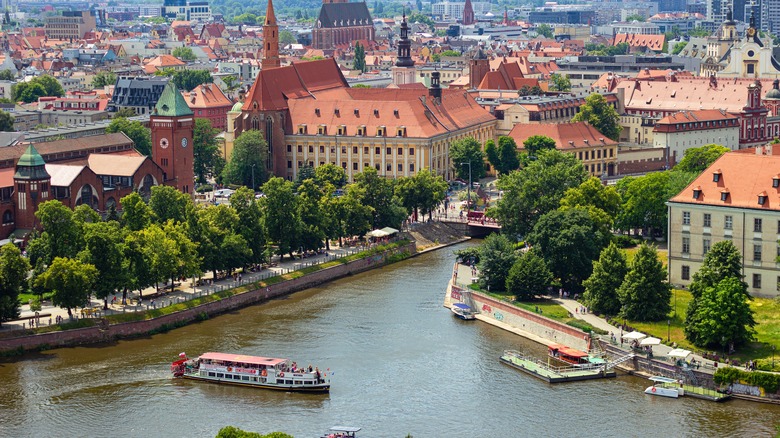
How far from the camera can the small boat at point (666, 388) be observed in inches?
3009

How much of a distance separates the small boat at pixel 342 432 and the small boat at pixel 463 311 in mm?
23276

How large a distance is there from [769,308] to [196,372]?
30.9 m

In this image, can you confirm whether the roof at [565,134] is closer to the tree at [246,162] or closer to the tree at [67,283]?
the tree at [246,162]

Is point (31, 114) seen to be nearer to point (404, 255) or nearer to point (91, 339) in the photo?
point (404, 255)

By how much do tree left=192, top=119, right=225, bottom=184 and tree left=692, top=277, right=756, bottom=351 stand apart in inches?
2754

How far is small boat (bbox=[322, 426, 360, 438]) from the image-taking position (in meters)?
69.6

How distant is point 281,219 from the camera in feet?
350

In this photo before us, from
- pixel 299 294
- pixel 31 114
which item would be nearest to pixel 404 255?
pixel 299 294

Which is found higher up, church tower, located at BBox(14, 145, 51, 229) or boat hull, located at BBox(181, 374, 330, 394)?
church tower, located at BBox(14, 145, 51, 229)

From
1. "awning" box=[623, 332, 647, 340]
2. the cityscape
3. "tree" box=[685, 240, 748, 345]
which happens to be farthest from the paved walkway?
"tree" box=[685, 240, 748, 345]

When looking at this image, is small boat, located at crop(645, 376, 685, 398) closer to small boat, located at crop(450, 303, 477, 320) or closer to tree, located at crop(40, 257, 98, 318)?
small boat, located at crop(450, 303, 477, 320)

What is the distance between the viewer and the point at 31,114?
174875 millimetres

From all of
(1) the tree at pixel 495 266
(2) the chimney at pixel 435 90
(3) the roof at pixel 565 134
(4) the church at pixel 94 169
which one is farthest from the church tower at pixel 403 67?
(1) the tree at pixel 495 266

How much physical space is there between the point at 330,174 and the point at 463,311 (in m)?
39.6
